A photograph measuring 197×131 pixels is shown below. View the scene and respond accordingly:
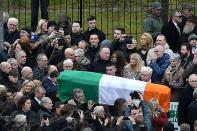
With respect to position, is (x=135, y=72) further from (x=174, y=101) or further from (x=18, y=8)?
(x=18, y=8)

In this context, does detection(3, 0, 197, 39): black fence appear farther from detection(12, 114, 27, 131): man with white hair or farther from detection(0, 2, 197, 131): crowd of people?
detection(12, 114, 27, 131): man with white hair

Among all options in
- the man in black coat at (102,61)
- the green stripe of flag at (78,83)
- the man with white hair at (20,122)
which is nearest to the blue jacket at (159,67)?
the man in black coat at (102,61)

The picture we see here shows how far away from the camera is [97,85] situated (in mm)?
28703

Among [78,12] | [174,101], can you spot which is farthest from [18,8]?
[174,101]

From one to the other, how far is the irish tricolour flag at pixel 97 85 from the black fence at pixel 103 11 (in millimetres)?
5254

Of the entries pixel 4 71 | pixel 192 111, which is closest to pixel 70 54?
pixel 4 71

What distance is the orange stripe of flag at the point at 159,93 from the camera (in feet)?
91.7

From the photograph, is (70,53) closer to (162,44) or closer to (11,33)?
(162,44)

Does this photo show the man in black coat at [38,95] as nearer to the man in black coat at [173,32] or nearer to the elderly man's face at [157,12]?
the man in black coat at [173,32]

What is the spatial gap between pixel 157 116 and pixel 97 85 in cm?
217

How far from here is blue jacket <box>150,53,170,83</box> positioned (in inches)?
1148

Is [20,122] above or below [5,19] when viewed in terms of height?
below

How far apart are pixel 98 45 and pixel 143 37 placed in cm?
119

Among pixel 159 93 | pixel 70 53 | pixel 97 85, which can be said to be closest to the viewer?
pixel 159 93
